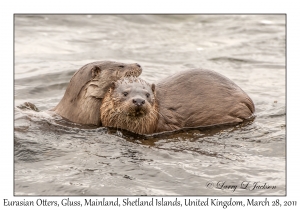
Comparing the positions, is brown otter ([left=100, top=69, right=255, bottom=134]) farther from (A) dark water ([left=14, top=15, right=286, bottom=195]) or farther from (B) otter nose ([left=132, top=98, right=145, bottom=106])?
(A) dark water ([left=14, top=15, right=286, bottom=195])

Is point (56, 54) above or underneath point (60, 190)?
above

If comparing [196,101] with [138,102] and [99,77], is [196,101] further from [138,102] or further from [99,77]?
[99,77]

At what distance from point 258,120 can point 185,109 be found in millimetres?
1140

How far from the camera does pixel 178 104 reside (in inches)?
293

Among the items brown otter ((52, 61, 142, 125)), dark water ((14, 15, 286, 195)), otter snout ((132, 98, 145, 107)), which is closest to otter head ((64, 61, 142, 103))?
brown otter ((52, 61, 142, 125))

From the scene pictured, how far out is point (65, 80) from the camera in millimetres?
10227

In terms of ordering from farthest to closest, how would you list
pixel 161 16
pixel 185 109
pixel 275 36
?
pixel 161 16 < pixel 275 36 < pixel 185 109

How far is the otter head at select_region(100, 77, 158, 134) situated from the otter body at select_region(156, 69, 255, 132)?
0.20m

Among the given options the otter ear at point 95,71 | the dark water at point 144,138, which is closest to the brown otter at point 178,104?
the dark water at point 144,138

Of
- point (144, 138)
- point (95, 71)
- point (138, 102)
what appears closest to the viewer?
point (138, 102)

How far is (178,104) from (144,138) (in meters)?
0.63

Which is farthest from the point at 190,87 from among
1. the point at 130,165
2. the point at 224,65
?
the point at 224,65

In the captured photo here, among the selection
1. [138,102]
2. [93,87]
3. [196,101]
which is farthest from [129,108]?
[196,101]

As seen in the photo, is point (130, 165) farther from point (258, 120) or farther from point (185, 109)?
point (258, 120)
